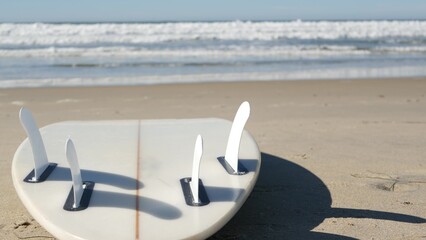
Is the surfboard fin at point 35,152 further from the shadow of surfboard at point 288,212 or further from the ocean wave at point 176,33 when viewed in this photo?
the ocean wave at point 176,33

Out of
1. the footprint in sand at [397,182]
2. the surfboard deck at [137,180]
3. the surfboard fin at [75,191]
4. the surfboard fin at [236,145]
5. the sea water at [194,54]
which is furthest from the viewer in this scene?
the sea water at [194,54]

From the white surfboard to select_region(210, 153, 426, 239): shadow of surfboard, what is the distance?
0.30 m

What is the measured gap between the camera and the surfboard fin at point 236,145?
367cm

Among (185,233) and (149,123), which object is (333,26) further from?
(185,233)

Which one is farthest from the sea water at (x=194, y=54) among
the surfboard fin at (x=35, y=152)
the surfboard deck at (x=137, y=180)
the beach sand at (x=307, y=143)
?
the surfboard fin at (x=35, y=152)

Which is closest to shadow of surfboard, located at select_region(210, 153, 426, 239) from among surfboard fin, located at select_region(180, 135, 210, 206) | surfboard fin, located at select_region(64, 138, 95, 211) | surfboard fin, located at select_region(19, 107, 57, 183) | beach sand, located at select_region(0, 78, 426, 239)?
beach sand, located at select_region(0, 78, 426, 239)

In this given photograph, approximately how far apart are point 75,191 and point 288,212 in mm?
1389

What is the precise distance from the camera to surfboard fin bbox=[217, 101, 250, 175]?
12.0 feet

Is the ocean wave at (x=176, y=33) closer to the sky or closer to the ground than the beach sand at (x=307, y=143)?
closer to the ground

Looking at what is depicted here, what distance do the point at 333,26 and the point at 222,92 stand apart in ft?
66.0

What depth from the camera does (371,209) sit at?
3.99 meters

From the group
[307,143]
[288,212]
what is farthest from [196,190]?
[307,143]

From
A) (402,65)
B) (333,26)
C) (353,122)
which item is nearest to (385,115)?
(353,122)

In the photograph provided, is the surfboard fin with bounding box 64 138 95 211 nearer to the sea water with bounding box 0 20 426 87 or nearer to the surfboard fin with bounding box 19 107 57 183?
the surfboard fin with bounding box 19 107 57 183
